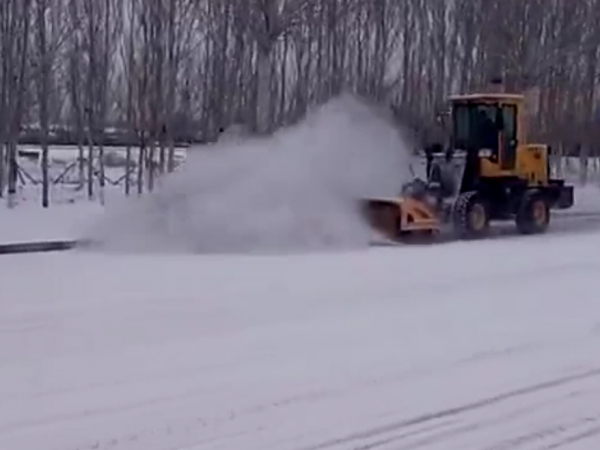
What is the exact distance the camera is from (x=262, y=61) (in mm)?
34188

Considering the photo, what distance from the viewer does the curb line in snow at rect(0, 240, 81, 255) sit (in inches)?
781

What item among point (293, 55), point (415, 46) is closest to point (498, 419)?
point (293, 55)

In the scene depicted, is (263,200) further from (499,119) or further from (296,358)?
(296,358)

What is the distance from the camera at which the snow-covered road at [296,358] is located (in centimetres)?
768

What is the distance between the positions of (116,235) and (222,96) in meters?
15.5

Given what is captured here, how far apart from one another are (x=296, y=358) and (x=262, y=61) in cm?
2484

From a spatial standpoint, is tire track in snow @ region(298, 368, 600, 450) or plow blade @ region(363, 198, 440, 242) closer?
tire track in snow @ region(298, 368, 600, 450)

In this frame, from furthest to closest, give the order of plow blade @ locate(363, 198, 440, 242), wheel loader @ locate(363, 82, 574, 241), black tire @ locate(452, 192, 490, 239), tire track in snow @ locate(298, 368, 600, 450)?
wheel loader @ locate(363, 82, 574, 241)
black tire @ locate(452, 192, 490, 239)
plow blade @ locate(363, 198, 440, 242)
tire track in snow @ locate(298, 368, 600, 450)

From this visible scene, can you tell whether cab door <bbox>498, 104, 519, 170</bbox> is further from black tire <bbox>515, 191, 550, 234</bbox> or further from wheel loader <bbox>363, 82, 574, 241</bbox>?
black tire <bbox>515, 191, 550, 234</bbox>

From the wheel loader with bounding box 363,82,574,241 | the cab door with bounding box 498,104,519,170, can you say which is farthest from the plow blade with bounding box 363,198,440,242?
the cab door with bounding box 498,104,519,170

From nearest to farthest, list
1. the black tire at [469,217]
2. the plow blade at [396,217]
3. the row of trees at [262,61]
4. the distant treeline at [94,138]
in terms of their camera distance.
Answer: the plow blade at [396,217] < the black tire at [469,217] < the row of trees at [262,61] < the distant treeline at [94,138]

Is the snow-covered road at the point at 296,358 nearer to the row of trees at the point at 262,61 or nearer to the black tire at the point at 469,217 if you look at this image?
the black tire at the point at 469,217

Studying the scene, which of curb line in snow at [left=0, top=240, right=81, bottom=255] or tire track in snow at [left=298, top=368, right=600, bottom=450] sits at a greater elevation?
tire track in snow at [left=298, top=368, right=600, bottom=450]

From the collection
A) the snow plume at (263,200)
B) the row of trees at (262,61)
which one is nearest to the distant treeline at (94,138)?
the row of trees at (262,61)
